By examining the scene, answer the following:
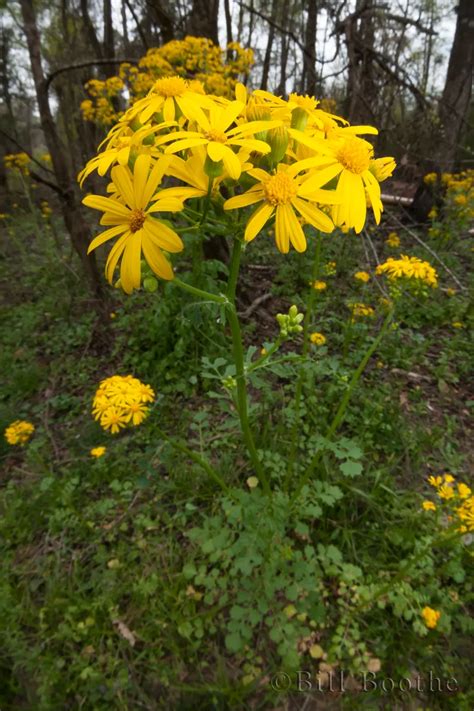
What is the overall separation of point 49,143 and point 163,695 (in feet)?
12.1

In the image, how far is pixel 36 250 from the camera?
631 cm

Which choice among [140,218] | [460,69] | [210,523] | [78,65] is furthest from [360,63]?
[210,523]

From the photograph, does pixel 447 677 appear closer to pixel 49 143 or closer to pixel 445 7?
pixel 49 143

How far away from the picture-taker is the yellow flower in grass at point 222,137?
0.85 meters

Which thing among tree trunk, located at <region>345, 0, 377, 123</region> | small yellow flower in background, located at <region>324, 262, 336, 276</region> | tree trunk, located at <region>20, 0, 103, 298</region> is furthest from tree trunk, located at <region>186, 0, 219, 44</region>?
small yellow flower in background, located at <region>324, 262, 336, 276</region>

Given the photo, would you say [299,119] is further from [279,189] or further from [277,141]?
[279,189]

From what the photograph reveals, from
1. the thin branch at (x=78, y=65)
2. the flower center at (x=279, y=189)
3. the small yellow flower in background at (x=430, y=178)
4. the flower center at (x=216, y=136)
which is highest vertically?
the thin branch at (x=78, y=65)

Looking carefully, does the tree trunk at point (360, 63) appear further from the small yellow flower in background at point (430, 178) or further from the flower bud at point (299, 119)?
the flower bud at point (299, 119)

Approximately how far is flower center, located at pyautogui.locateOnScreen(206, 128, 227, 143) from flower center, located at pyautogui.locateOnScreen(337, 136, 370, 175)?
0.98ft

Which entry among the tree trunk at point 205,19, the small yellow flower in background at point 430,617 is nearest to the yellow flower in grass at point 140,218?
the small yellow flower in background at point 430,617

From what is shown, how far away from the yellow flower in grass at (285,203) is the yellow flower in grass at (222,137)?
2.4 inches

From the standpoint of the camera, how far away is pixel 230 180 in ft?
3.22

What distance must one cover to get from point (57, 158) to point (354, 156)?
2.94m

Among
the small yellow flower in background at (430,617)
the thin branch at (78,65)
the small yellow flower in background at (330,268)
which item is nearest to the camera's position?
the small yellow flower in background at (430,617)
